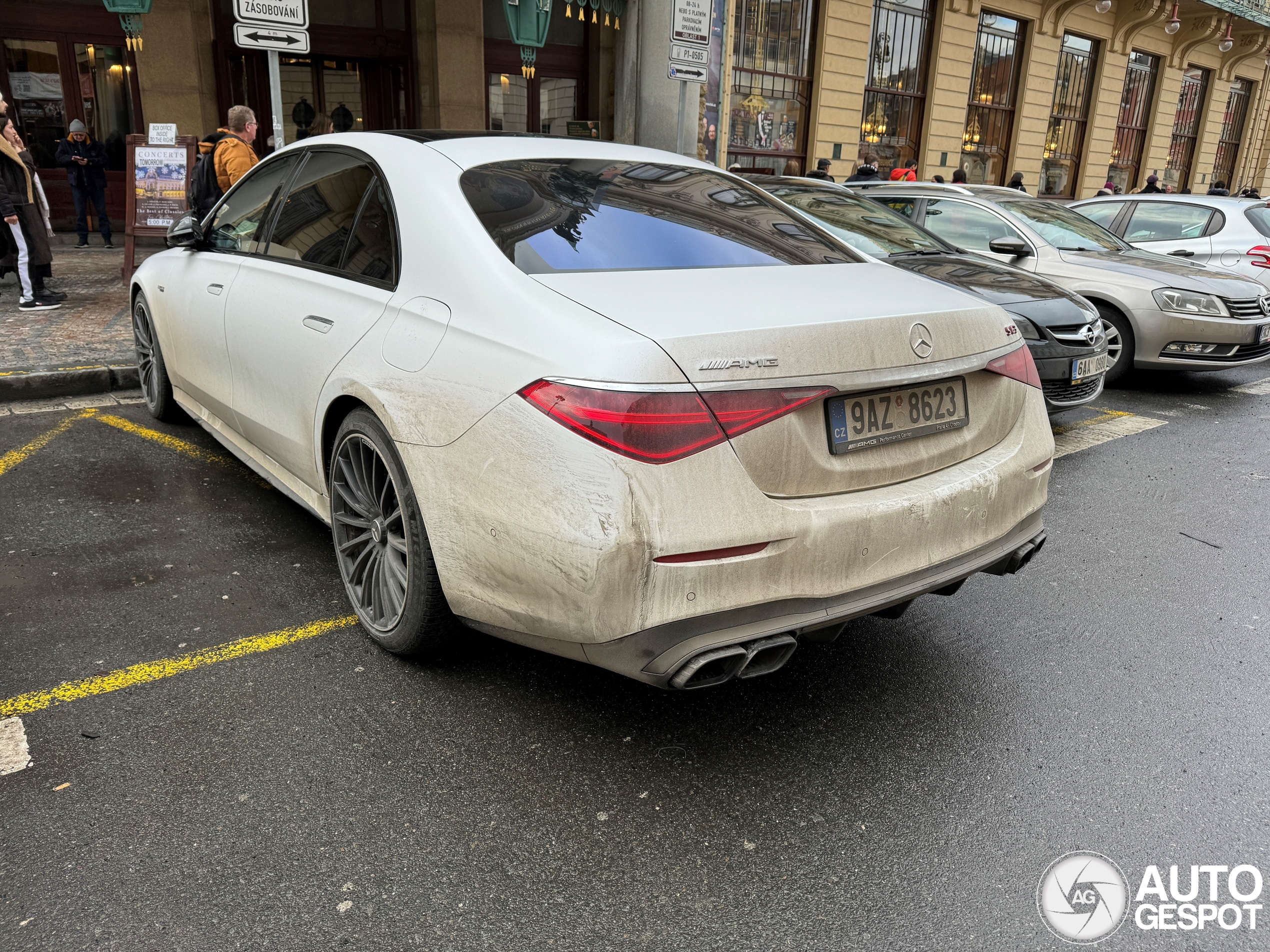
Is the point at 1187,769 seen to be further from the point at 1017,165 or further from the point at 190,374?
the point at 1017,165

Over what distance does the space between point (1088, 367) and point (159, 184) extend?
9095 millimetres

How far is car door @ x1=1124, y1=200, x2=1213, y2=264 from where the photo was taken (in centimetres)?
1000

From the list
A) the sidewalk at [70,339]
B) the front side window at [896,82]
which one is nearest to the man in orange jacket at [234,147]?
the sidewalk at [70,339]

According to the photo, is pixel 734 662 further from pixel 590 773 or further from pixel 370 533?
pixel 370 533

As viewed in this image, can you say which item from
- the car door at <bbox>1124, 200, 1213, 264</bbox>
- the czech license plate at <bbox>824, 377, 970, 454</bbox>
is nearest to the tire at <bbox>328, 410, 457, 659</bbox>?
the czech license plate at <bbox>824, 377, 970, 454</bbox>

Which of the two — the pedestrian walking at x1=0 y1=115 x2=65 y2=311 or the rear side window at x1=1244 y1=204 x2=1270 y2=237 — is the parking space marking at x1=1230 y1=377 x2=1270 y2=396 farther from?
the pedestrian walking at x1=0 y1=115 x2=65 y2=311

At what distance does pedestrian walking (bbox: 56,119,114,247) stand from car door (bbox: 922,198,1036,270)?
10906 millimetres

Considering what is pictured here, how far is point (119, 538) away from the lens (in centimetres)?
383

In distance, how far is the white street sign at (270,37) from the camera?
629cm

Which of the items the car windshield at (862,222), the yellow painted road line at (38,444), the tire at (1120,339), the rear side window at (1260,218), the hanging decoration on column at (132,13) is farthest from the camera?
the hanging decoration on column at (132,13)

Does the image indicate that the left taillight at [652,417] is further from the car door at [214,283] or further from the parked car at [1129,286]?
the parked car at [1129,286]

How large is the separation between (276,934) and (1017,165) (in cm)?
2379

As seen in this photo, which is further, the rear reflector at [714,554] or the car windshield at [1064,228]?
the car windshield at [1064,228]

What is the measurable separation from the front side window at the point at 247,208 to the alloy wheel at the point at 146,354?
989 mm
